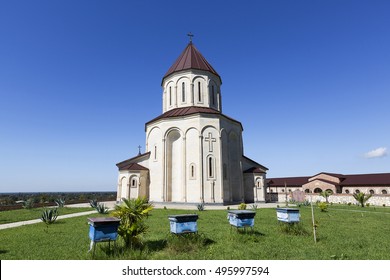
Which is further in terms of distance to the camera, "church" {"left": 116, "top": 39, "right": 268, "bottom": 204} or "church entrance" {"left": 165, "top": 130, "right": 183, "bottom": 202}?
"church entrance" {"left": 165, "top": 130, "right": 183, "bottom": 202}

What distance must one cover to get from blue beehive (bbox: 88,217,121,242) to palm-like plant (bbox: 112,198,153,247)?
0.37 meters

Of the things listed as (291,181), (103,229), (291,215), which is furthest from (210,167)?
(291,181)

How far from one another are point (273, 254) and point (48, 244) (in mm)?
6945

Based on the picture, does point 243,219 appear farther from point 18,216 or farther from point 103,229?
point 18,216

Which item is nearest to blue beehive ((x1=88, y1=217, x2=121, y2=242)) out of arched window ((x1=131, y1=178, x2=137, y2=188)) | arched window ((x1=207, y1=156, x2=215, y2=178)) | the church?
the church

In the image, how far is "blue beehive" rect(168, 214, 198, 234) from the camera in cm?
658

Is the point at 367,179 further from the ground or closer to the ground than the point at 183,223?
further from the ground

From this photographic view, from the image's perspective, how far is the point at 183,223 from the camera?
664 cm

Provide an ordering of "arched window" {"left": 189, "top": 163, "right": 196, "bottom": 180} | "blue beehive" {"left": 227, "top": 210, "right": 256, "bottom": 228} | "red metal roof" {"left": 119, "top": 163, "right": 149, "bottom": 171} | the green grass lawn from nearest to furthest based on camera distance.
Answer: "blue beehive" {"left": 227, "top": 210, "right": 256, "bottom": 228}, the green grass lawn, "arched window" {"left": 189, "top": 163, "right": 196, "bottom": 180}, "red metal roof" {"left": 119, "top": 163, "right": 149, "bottom": 171}

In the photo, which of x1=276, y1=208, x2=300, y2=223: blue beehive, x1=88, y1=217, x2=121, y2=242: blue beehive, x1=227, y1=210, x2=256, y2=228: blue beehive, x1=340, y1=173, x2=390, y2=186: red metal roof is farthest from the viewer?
x1=340, y1=173, x2=390, y2=186: red metal roof

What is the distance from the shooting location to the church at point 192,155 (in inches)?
875

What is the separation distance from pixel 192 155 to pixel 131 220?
53.4ft

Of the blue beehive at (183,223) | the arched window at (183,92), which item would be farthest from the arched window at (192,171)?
the blue beehive at (183,223)

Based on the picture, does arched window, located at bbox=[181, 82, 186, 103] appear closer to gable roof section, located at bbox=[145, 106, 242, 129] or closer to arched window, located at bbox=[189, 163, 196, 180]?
gable roof section, located at bbox=[145, 106, 242, 129]
